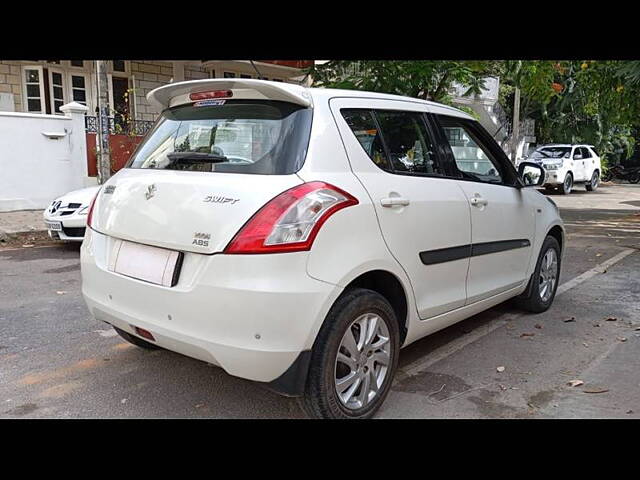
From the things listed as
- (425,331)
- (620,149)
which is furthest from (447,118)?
(620,149)

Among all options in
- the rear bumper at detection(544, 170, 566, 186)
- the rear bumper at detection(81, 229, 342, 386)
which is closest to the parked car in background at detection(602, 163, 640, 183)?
the rear bumper at detection(544, 170, 566, 186)

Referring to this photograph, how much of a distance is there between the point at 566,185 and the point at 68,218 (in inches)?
686

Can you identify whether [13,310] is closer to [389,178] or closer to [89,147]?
[389,178]

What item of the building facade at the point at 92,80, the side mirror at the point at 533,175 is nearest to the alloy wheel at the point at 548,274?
the side mirror at the point at 533,175

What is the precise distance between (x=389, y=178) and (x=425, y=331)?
3.38ft

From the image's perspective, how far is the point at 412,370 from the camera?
3.81m

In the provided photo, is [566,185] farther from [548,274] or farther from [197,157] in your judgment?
[197,157]

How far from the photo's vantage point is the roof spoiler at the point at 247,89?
289cm

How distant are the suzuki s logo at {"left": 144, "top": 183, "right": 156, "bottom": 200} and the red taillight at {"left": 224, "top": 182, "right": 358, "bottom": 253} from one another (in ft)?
2.10

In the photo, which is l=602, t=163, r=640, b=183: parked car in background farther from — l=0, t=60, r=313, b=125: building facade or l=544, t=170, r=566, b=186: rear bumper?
l=0, t=60, r=313, b=125: building facade

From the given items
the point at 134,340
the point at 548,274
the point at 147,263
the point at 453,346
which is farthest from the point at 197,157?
the point at 548,274

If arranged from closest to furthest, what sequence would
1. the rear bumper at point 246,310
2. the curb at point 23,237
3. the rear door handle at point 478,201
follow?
the rear bumper at point 246,310, the rear door handle at point 478,201, the curb at point 23,237

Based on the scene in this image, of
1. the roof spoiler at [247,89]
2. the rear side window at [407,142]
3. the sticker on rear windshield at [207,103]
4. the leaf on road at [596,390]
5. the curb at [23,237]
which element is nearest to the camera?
the roof spoiler at [247,89]

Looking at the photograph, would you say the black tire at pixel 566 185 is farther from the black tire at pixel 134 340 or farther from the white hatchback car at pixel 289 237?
the black tire at pixel 134 340
